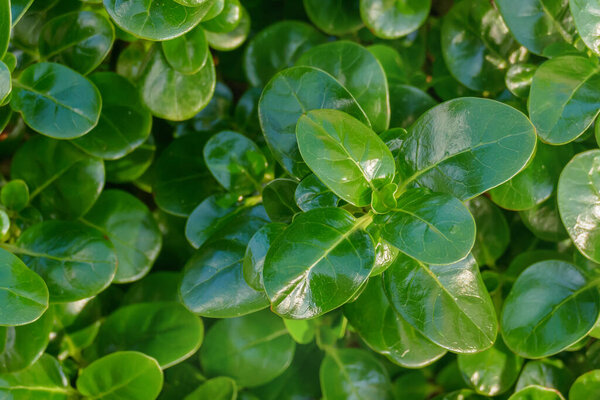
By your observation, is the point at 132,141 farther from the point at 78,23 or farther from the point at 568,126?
the point at 568,126

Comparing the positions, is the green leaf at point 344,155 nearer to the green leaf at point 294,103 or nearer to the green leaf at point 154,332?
the green leaf at point 294,103

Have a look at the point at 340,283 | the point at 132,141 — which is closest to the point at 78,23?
the point at 132,141

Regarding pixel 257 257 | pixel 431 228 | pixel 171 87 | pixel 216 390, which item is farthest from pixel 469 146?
pixel 216 390

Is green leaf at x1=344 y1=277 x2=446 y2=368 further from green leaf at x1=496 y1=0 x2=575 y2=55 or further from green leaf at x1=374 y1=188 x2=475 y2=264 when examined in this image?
green leaf at x1=496 y1=0 x2=575 y2=55

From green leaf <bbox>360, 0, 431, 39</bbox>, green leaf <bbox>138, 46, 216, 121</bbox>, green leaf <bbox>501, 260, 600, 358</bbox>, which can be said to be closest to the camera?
green leaf <bbox>501, 260, 600, 358</bbox>

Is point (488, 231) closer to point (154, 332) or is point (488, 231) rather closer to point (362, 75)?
point (362, 75)

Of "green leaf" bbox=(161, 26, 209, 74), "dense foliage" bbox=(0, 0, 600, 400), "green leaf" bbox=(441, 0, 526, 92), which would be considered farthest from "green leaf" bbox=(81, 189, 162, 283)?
"green leaf" bbox=(441, 0, 526, 92)
